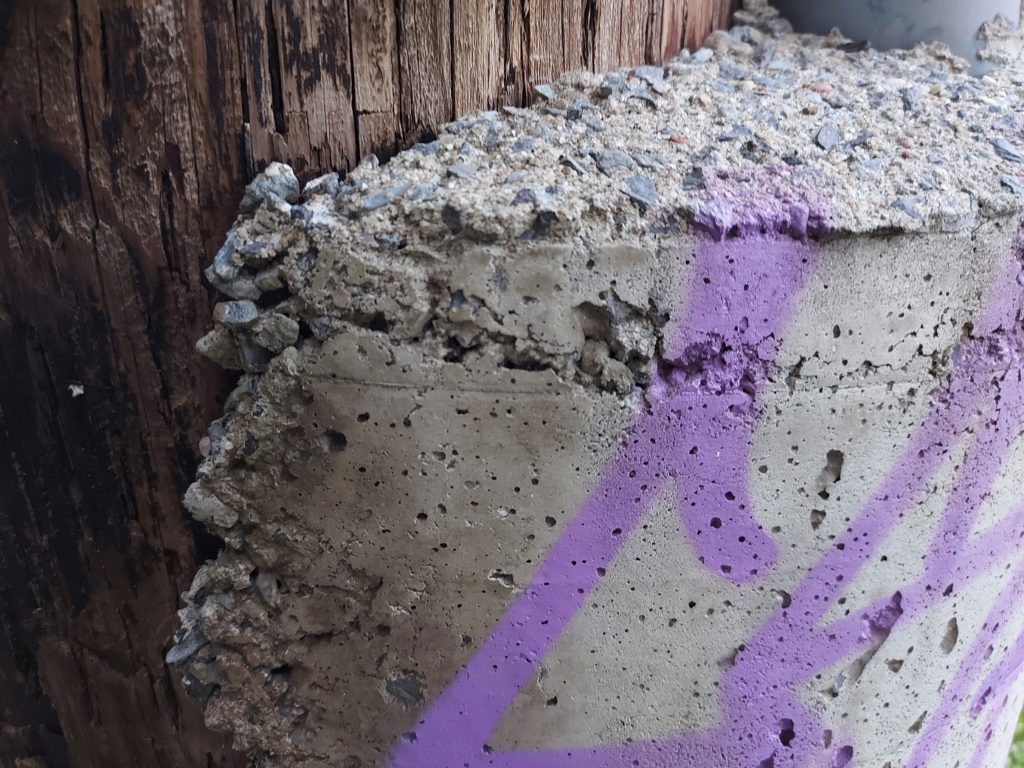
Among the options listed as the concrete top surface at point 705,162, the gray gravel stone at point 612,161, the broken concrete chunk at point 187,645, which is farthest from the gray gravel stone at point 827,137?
the broken concrete chunk at point 187,645

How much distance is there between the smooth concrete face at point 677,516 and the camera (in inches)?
44.8

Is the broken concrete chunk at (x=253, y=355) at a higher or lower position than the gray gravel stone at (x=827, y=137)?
lower

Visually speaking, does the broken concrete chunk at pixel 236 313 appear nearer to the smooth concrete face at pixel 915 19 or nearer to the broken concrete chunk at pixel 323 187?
the broken concrete chunk at pixel 323 187

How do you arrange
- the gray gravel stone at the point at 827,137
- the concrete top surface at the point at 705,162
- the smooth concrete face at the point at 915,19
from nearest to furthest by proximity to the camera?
the concrete top surface at the point at 705,162
the gray gravel stone at the point at 827,137
the smooth concrete face at the point at 915,19

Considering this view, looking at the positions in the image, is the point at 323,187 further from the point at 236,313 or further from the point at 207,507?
the point at 207,507

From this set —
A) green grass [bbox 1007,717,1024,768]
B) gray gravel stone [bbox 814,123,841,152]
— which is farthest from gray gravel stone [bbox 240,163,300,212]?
green grass [bbox 1007,717,1024,768]

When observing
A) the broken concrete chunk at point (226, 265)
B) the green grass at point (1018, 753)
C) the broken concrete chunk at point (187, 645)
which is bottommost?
the green grass at point (1018, 753)

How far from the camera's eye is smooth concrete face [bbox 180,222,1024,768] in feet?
3.74

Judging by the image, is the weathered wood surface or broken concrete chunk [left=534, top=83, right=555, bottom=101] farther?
broken concrete chunk [left=534, top=83, right=555, bottom=101]

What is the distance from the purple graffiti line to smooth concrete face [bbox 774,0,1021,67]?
619mm

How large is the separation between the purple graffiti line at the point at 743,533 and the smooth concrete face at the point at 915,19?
2.03ft

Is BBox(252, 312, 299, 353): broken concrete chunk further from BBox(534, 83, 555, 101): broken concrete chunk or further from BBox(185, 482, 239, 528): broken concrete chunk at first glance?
BBox(534, 83, 555, 101): broken concrete chunk

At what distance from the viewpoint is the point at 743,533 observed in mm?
1244

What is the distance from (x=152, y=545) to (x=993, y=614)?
1.36 m
